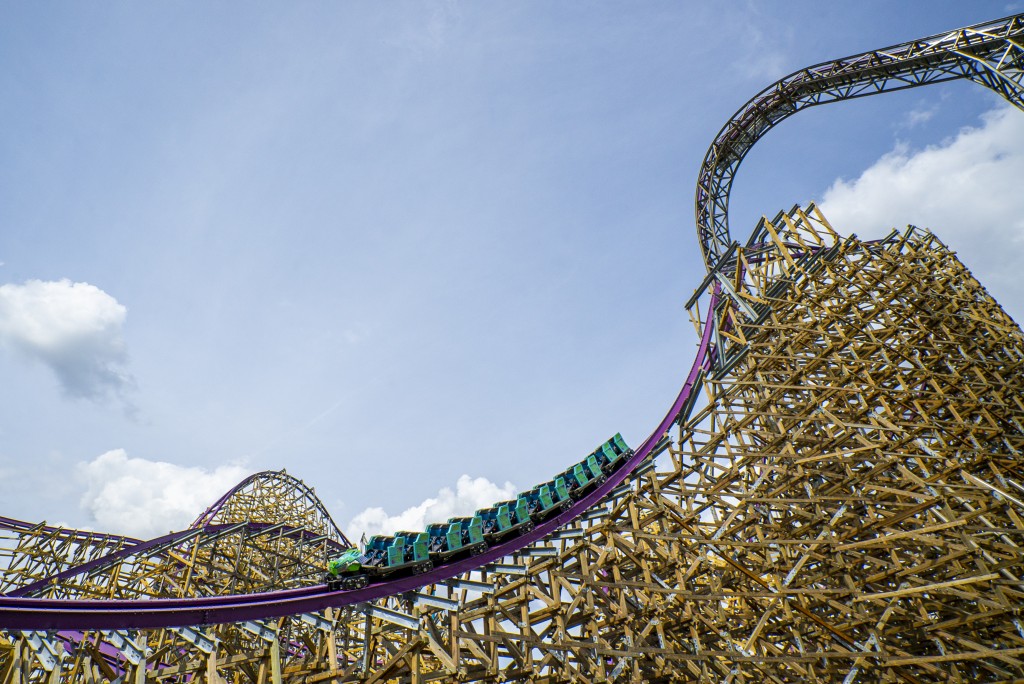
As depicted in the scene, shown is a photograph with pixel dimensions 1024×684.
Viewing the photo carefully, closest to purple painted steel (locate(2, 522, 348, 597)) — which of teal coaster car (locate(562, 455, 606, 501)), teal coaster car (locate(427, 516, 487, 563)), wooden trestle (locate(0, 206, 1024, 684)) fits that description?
wooden trestle (locate(0, 206, 1024, 684))

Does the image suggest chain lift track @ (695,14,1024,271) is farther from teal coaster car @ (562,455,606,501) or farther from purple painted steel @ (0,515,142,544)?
purple painted steel @ (0,515,142,544)

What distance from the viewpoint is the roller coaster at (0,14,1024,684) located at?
585 cm

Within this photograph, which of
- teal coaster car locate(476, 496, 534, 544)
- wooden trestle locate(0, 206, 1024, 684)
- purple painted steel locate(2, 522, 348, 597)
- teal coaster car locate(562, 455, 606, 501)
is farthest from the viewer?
teal coaster car locate(562, 455, 606, 501)

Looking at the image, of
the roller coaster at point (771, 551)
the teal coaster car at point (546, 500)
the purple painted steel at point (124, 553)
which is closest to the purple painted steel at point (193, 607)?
the roller coaster at point (771, 551)

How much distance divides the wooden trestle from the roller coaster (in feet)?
0.13

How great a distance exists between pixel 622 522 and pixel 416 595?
12.5 feet

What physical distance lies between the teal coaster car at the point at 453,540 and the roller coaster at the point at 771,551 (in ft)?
0.62

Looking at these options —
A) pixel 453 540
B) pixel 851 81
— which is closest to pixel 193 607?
pixel 453 540

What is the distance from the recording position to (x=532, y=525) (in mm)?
11523

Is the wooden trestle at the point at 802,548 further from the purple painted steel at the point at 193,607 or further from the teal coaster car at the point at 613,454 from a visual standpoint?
the teal coaster car at the point at 613,454

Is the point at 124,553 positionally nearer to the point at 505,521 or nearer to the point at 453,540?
the point at 453,540

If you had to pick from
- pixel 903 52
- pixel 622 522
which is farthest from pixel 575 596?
pixel 903 52

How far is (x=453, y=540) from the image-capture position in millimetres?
10289

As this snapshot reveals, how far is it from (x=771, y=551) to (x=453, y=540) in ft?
17.1
